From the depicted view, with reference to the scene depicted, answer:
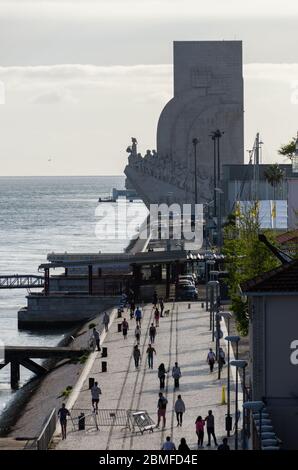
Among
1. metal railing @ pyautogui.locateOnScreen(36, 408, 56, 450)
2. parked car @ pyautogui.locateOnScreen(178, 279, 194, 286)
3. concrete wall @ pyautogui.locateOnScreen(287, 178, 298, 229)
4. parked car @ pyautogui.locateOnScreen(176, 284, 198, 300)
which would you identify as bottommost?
metal railing @ pyautogui.locateOnScreen(36, 408, 56, 450)

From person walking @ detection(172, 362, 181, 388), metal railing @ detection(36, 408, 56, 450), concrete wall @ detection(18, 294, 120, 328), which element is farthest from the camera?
concrete wall @ detection(18, 294, 120, 328)

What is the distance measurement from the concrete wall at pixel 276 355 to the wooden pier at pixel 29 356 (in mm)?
22895

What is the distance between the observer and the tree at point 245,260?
149 feet

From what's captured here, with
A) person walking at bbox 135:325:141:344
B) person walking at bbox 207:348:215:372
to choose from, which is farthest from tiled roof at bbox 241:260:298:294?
person walking at bbox 135:325:141:344

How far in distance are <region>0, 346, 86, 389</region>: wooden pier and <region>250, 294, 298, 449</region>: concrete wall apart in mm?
22895

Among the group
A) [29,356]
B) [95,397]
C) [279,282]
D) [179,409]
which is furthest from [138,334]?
[279,282]

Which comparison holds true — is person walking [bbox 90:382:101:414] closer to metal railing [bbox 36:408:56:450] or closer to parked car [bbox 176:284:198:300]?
metal railing [bbox 36:408:56:450]

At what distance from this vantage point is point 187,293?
224ft

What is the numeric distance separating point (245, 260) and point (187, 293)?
20.9 meters

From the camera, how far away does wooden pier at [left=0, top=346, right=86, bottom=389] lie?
177ft

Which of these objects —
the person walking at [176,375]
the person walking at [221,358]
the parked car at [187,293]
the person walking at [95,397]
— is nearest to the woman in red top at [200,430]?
the person walking at [95,397]

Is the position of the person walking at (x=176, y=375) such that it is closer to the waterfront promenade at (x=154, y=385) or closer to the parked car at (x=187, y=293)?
the waterfront promenade at (x=154, y=385)

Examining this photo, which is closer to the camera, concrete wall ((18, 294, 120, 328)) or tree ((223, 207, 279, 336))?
tree ((223, 207, 279, 336))

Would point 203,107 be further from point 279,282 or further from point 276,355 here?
point 276,355
